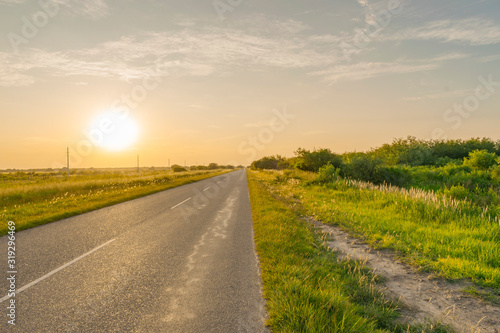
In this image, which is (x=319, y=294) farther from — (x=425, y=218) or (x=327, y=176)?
(x=327, y=176)

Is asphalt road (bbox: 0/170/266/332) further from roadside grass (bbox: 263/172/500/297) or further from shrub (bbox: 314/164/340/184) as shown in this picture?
shrub (bbox: 314/164/340/184)

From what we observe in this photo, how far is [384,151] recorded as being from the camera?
42750 millimetres

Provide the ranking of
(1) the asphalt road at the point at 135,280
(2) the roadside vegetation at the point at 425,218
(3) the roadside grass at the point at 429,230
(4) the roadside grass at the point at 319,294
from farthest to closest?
1. (2) the roadside vegetation at the point at 425,218
2. (3) the roadside grass at the point at 429,230
3. (1) the asphalt road at the point at 135,280
4. (4) the roadside grass at the point at 319,294

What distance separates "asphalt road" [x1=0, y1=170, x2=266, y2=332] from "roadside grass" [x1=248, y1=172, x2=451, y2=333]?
326 millimetres

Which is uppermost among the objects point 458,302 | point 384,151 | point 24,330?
point 384,151

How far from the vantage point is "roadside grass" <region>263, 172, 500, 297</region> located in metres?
6.11

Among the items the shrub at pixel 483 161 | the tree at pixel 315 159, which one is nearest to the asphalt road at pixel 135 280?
the tree at pixel 315 159

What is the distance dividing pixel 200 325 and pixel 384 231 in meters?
7.39

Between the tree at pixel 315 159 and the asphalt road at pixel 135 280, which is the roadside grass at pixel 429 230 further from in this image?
the tree at pixel 315 159

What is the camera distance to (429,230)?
28.1ft

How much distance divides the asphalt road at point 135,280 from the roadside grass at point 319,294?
33 centimetres

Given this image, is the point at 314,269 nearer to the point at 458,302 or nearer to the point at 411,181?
the point at 458,302

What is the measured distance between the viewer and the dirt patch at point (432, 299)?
13.6ft

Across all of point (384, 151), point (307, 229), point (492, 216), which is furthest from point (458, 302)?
point (384, 151)
